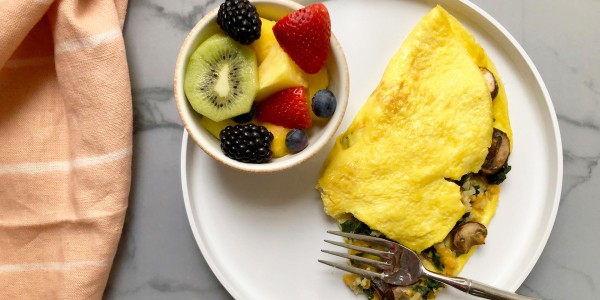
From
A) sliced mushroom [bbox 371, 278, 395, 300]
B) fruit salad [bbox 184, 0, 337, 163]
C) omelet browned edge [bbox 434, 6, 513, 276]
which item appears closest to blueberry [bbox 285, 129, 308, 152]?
fruit salad [bbox 184, 0, 337, 163]

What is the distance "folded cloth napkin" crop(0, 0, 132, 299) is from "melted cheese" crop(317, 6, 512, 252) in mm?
814

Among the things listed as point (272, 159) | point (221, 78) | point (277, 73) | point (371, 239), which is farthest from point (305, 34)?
point (371, 239)

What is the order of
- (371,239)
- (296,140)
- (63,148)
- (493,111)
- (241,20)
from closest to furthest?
(241,20) → (296,140) → (371,239) → (493,111) → (63,148)

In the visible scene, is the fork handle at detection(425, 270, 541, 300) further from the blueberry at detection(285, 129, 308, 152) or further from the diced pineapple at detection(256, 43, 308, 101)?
the diced pineapple at detection(256, 43, 308, 101)

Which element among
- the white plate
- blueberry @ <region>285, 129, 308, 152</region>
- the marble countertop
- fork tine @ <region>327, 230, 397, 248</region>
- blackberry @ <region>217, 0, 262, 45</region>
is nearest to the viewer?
blackberry @ <region>217, 0, 262, 45</region>

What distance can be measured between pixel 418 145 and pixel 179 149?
90 cm

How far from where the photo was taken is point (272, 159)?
1.87m

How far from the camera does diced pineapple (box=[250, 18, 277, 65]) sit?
5.98 feet

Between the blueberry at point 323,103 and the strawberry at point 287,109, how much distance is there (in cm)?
3

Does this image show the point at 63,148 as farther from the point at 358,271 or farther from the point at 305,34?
the point at 358,271

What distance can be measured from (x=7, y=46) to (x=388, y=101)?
133 cm

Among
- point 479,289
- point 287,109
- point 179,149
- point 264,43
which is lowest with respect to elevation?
point 179,149

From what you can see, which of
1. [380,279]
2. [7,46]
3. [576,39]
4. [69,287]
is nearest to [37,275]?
[69,287]

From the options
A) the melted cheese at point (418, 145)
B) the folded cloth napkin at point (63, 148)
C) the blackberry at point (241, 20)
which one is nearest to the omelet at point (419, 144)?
the melted cheese at point (418, 145)
